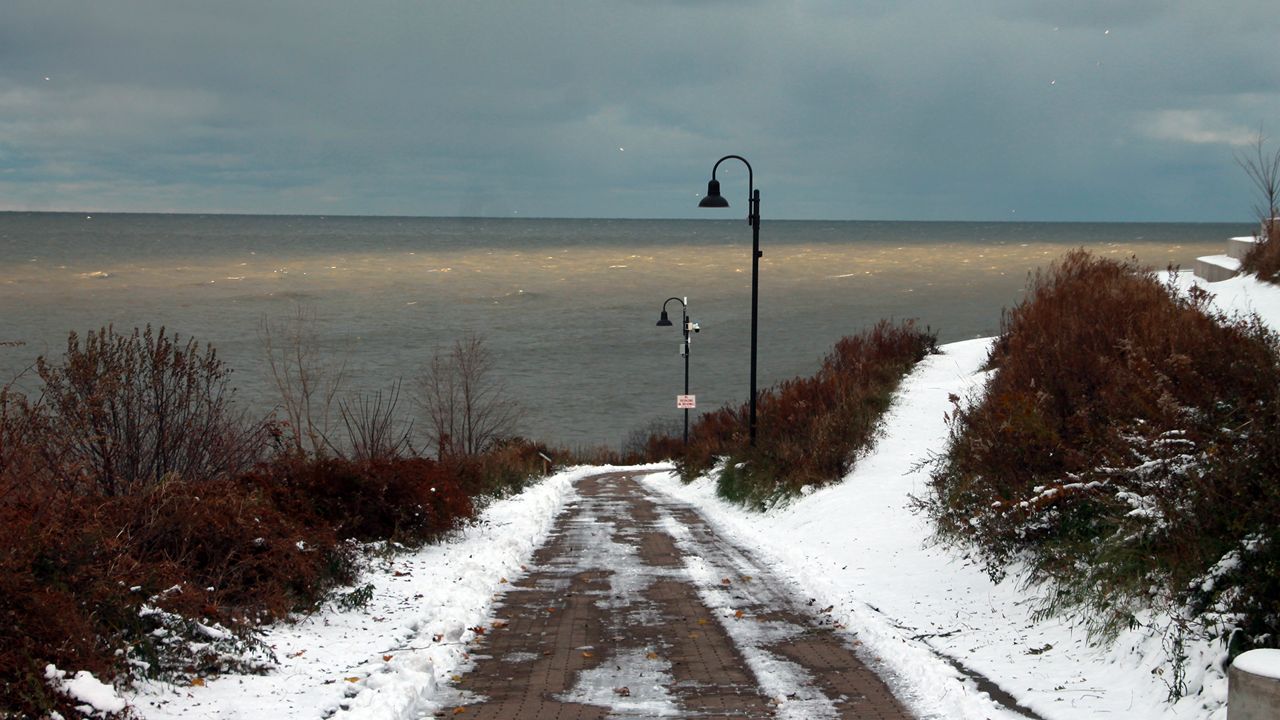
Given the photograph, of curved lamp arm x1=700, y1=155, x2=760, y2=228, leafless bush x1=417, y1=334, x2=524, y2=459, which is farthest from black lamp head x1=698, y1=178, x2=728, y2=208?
leafless bush x1=417, y1=334, x2=524, y2=459

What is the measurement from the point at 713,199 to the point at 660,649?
13608mm

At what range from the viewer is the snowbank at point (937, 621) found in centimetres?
706

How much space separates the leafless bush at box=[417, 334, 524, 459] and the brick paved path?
1105 inches

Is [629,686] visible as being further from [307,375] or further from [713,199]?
[307,375]

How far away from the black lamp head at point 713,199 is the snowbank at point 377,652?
986cm

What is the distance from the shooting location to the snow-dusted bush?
7160 millimetres

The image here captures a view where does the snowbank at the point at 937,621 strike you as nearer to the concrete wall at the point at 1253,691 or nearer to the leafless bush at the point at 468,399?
the concrete wall at the point at 1253,691

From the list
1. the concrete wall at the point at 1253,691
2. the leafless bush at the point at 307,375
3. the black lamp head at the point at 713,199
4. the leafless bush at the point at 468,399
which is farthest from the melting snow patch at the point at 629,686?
the leafless bush at the point at 468,399

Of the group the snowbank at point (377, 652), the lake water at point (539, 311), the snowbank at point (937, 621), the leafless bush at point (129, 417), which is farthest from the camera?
the lake water at point (539, 311)

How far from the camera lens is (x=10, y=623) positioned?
19.1 feet

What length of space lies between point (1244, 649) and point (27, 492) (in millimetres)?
8404

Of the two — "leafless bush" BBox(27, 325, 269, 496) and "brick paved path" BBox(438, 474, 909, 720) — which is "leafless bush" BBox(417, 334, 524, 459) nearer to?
"leafless bush" BBox(27, 325, 269, 496)

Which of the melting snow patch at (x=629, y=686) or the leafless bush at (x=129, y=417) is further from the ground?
the leafless bush at (x=129, y=417)

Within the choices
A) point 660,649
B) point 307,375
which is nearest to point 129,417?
point 660,649
